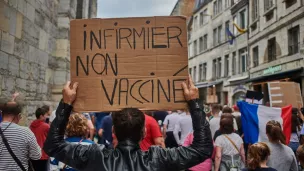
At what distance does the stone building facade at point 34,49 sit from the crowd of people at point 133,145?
1708mm

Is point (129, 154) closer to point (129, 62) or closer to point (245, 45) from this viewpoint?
point (129, 62)

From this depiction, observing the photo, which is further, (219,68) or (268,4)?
(219,68)

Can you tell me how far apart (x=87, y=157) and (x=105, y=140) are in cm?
476

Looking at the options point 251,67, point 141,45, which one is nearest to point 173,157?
point 141,45

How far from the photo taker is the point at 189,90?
92.2 inches

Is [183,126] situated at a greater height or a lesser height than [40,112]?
lesser

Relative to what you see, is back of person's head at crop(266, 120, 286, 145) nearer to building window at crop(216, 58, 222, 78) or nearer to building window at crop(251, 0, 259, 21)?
building window at crop(251, 0, 259, 21)

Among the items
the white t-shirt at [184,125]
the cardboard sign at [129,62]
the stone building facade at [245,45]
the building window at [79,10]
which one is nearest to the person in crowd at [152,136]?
the white t-shirt at [184,125]

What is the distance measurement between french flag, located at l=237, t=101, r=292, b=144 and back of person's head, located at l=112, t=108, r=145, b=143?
14.2 ft

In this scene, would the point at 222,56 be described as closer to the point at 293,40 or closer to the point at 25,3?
the point at 293,40

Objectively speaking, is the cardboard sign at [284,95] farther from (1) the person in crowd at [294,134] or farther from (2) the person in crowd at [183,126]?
(2) the person in crowd at [183,126]

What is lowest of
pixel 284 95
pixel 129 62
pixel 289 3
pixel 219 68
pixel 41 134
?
pixel 41 134

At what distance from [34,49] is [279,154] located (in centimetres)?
581

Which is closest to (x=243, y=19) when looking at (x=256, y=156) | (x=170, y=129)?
(x=170, y=129)
